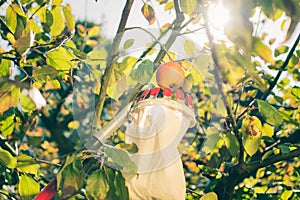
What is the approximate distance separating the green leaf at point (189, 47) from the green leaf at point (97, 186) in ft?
1.32

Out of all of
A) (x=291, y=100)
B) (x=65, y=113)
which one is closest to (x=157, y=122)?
(x=291, y=100)

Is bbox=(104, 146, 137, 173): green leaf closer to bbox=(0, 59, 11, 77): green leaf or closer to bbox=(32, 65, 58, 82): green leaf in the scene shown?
bbox=(32, 65, 58, 82): green leaf

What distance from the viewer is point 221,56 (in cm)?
38

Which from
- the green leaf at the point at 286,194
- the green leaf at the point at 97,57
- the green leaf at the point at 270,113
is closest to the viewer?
the green leaf at the point at 270,113

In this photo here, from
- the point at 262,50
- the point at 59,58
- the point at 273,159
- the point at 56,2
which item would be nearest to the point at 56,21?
the point at 56,2

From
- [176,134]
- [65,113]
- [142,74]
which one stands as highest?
[142,74]

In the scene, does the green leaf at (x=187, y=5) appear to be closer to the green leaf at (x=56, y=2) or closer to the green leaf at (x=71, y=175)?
the green leaf at (x=71, y=175)

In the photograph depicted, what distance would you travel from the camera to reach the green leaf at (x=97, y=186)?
71 centimetres

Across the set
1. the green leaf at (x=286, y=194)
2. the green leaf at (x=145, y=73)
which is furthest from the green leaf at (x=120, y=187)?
the green leaf at (x=286, y=194)

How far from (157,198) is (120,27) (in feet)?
1.11

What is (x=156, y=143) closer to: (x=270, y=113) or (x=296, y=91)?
(x=270, y=113)

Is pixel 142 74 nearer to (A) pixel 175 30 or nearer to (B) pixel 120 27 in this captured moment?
(B) pixel 120 27

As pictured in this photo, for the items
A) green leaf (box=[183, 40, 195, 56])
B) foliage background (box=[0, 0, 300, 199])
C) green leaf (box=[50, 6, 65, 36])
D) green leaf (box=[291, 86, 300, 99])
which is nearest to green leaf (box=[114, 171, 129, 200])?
foliage background (box=[0, 0, 300, 199])

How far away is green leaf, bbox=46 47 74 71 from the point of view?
3.23ft
